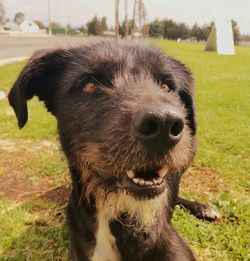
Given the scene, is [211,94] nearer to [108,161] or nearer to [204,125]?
[204,125]

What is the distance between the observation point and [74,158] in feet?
8.91

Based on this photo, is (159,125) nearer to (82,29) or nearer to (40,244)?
(40,244)

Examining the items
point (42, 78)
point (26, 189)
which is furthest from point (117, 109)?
point (26, 189)

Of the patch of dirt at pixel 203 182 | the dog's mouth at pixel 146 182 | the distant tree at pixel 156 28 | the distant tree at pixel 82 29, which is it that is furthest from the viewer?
the distant tree at pixel 82 29

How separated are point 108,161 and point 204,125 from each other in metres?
5.66

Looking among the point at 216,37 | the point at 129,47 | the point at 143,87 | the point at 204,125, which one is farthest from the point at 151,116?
the point at 216,37

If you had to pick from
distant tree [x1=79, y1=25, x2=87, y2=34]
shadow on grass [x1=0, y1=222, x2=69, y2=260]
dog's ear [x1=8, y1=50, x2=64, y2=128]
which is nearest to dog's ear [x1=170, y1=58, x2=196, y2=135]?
dog's ear [x1=8, y1=50, x2=64, y2=128]

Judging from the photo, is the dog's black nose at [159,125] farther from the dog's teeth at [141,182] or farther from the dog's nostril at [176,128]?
the dog's teeth at [141,182]

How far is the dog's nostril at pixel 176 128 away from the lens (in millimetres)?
1930

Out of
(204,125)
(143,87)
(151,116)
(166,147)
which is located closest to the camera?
(151,116)

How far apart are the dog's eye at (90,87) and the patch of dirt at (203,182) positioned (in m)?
2.48

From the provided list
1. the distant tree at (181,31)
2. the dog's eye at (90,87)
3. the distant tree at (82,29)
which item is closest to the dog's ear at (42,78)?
the dog's eye at (90,87)

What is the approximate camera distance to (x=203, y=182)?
16.2 ft

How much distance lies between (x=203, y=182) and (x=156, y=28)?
88877 mm
